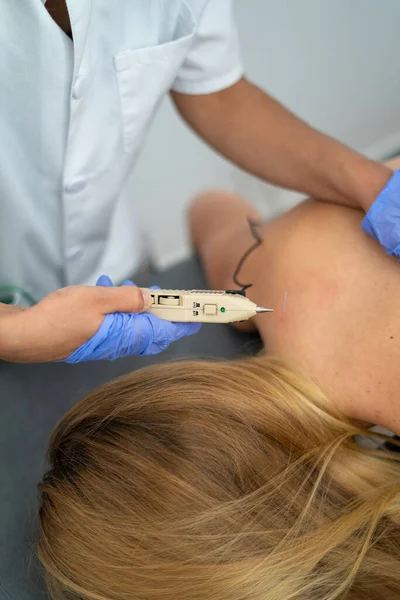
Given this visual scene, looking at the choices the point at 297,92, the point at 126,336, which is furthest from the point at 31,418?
the point at 297,92

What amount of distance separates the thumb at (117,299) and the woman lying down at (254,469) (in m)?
0.14

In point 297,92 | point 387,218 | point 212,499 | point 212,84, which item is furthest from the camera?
point 297,92

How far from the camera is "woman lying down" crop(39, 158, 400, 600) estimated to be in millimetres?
618

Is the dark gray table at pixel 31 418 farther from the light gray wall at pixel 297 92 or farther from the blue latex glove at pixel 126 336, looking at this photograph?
the light gray wall at pixel 297 92

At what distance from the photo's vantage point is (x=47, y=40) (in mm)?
681

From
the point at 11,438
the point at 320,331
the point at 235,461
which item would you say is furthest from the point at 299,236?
the point at 11,438

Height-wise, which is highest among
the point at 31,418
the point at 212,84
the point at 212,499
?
the point at 212,84

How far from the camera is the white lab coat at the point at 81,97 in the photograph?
27.5 inches

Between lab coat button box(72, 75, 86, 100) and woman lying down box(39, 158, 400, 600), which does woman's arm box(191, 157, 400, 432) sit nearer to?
woman lying down box(39, 158, 400, 600)

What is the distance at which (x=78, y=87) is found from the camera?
713 millimetres

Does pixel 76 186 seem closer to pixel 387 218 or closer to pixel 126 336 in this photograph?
pixel 126 336

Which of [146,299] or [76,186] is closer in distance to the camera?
[146,299]

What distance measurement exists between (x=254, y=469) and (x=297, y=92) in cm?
119

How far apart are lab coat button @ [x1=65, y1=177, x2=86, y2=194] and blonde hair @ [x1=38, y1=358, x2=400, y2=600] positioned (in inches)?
13.0
